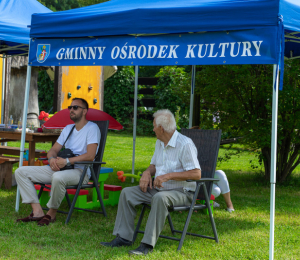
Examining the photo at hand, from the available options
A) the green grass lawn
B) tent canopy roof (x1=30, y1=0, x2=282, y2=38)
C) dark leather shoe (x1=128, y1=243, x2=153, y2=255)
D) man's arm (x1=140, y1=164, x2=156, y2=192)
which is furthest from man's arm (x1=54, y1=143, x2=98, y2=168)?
dark leather shoe (x1=128, y1=243, x2=153, y2=255)

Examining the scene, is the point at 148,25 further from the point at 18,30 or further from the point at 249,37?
the point at 18,30

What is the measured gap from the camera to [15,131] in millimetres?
6293

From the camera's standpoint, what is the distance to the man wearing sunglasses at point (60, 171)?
165 inches

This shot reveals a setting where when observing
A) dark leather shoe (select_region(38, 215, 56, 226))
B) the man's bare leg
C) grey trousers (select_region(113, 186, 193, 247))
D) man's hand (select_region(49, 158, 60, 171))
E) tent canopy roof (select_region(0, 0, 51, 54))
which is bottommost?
dark leather shoe (select_region(38, 215, 56, 226))

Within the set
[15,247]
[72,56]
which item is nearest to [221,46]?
[72,56]

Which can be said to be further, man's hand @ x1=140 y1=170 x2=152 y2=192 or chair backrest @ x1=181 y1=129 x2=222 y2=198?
chair backrest @ x1=181 y1=129 x2=222 y2=198

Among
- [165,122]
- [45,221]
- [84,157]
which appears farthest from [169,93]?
[165,122]

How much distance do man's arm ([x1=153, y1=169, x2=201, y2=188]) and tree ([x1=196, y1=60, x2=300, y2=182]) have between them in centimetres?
334

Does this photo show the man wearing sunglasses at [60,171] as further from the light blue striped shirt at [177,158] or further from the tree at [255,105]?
the tree at [255,105]

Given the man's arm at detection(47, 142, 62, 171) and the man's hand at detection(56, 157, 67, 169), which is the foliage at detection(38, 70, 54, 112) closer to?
the man's arm at detection(47, 142, 62, 171)

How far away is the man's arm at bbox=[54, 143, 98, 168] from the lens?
4383 millimetres

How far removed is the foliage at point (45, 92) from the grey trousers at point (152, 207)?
490 inches

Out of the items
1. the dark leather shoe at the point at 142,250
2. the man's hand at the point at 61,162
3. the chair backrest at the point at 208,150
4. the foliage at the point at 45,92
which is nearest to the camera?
the dark leather shoe at the point at 142,250

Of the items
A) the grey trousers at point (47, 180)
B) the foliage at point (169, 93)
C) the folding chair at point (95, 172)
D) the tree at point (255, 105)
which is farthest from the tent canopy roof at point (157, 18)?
the foliage at point (169, 93)
